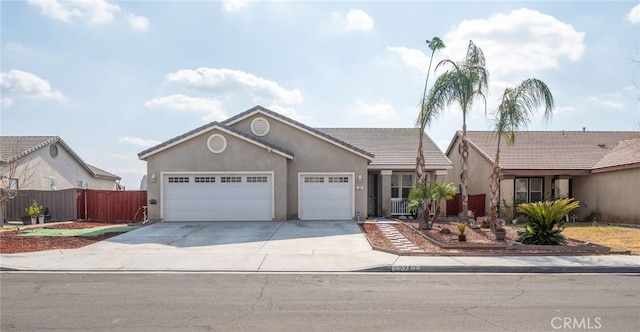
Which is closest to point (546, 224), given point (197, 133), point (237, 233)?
point (237, 233)

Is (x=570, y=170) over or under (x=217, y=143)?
under

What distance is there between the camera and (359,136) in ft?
90.6

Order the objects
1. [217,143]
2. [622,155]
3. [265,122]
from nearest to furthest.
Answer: [217,143], [265,122], [622,155]

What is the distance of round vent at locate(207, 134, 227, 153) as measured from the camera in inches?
794

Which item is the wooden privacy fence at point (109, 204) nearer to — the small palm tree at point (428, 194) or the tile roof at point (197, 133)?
the tile roof at point (197, 133)

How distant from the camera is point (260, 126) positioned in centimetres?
2194

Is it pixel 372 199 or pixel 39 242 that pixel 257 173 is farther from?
pixel 39 242

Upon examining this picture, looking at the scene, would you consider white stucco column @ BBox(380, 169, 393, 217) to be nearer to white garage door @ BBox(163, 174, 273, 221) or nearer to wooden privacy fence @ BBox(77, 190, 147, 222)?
white garage door @ BBox(163, 174, 273, 221)

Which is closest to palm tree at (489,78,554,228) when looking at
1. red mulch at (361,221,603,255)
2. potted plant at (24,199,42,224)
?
red mulch at (361,221,603,255)

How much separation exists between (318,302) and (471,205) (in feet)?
61.8

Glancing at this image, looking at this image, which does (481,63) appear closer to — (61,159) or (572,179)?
(572,179)

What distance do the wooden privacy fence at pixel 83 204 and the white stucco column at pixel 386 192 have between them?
1176 centimetres

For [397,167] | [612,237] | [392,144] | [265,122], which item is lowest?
[612,237]

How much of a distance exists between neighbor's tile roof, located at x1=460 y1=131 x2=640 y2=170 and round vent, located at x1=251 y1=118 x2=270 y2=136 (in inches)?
474
